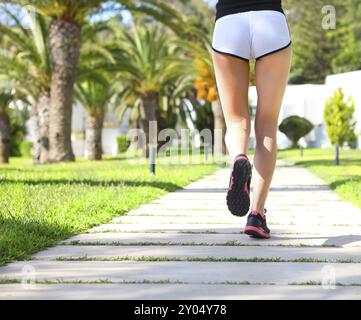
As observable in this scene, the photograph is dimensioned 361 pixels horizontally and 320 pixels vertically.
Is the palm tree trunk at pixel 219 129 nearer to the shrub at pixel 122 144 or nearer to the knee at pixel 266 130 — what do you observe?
the shrub at pixel 122 144

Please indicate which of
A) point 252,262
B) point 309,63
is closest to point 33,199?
point 252,262

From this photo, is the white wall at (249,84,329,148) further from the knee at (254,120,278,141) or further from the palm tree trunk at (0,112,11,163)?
the knee at (254,120,278,141)

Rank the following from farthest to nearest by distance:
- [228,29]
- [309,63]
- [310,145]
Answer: [309,63] → [310,145] → [228,29]

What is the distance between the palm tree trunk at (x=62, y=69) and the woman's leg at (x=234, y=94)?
1613 centimetres

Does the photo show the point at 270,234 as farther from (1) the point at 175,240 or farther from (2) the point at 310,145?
(2) the point at 310,145

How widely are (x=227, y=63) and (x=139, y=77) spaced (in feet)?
79.9

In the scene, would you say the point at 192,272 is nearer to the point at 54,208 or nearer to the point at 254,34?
the point at 254,34

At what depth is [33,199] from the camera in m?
7.73

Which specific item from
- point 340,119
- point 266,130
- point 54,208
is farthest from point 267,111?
point 340,119

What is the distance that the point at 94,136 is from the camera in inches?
1334

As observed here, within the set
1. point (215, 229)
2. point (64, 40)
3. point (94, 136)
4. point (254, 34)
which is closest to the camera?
point (254, 34)

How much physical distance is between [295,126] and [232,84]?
37.9 meters

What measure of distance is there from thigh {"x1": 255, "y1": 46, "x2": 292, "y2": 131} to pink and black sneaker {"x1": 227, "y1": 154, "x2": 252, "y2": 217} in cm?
54
